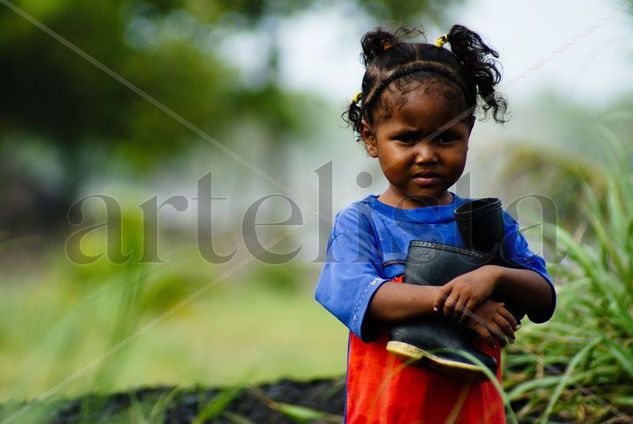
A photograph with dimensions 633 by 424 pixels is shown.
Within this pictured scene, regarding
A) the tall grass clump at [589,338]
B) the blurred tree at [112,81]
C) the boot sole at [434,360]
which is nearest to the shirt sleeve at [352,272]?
the boot sole at [434,360]

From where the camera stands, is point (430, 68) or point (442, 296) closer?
point (442, 296)

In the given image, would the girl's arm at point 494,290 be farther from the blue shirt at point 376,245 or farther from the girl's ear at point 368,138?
the girl's ear at point 368,138

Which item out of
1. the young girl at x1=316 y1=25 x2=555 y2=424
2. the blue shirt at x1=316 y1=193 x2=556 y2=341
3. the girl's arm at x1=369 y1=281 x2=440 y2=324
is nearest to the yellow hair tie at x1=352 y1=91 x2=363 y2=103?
the young girl at x1=316 y1=25 x2=555 y2=424

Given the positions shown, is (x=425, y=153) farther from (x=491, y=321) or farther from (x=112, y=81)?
(x=112, y=81)

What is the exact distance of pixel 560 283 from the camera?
3.58 metres

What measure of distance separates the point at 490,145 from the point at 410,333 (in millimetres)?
3602

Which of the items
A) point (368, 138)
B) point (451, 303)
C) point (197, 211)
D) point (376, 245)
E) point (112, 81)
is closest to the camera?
point (451, 303)

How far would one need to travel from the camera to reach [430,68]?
6.50 feet

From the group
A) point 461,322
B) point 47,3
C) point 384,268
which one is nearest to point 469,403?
point 461,322

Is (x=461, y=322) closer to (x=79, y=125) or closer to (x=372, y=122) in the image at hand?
(x=372, y=122)

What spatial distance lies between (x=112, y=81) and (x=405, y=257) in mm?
14575

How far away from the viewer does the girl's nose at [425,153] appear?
6.24ft

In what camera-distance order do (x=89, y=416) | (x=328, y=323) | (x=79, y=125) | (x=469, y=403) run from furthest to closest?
(x=79, y=125) → (x=328, y=323) → (x=469, y=403) → (x=89, y=416)

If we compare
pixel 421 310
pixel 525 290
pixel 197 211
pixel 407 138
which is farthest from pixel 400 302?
pixel 197 211
